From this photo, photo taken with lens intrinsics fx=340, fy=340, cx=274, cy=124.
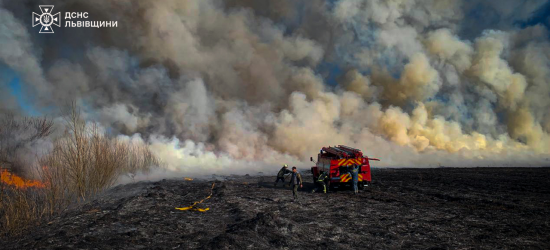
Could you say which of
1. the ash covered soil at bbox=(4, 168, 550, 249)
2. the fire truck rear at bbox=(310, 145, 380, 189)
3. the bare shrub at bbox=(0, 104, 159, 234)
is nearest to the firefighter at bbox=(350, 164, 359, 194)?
the fire truck rear at bbox=(310, 145, 380, 189)

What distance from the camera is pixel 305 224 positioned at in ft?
49.0

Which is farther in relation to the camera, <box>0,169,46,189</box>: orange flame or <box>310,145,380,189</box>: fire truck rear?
<box>310,145,380,189</box>: fire truck rear

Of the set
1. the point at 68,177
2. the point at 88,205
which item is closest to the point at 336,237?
the point at 88,205

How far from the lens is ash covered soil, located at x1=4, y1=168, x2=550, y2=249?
39.9 feet

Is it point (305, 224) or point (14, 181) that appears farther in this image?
point (14, 181)

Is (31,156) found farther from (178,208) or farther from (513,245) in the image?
(513,245)

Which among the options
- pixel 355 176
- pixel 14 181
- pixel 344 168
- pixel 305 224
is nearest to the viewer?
pixel 305 224

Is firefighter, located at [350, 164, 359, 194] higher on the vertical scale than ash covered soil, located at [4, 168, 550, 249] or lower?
higher

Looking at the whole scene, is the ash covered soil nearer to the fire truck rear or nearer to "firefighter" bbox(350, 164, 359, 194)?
"firefighter" bbox(350, 164, 359, 194)

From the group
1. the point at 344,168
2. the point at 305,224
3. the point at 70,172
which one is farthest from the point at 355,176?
the point at 70,172

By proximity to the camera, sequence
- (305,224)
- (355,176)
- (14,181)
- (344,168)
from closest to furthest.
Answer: (305,224) → (14,181) → (355,176) → (344,168)

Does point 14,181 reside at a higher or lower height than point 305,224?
higher

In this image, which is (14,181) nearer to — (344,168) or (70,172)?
(70,172)

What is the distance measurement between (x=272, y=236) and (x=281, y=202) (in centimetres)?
782
